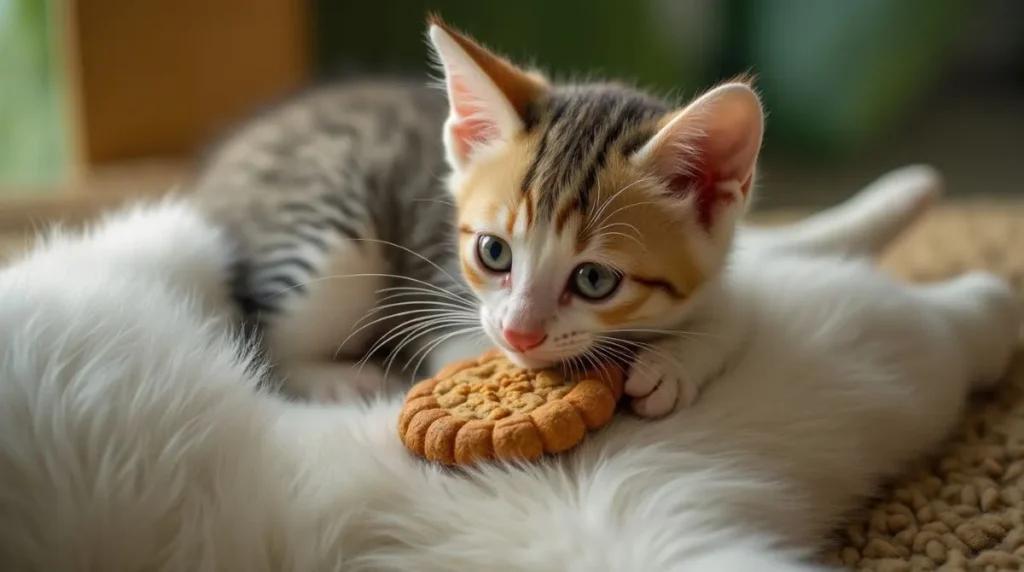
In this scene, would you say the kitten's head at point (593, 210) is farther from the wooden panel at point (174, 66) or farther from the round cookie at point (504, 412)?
the wooden panel at point (174, 66)

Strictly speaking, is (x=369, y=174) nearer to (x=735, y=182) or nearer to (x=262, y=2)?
(x=735, y=182)

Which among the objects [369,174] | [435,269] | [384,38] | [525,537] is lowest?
[525,537]

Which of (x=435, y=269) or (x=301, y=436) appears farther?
(x=435, y=269)

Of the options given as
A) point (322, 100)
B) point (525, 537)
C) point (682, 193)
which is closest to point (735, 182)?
point (682, 193)

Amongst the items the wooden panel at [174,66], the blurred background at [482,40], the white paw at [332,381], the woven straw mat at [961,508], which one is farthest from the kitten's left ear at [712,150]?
the wooden panel at [174,66]

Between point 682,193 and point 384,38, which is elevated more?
point 384,38

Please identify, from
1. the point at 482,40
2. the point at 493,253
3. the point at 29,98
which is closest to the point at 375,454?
the point at 493,253

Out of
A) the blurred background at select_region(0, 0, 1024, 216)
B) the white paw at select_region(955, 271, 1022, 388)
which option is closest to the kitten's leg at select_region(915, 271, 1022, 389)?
the white paw at select_region(955, 271, 1022, 388)
